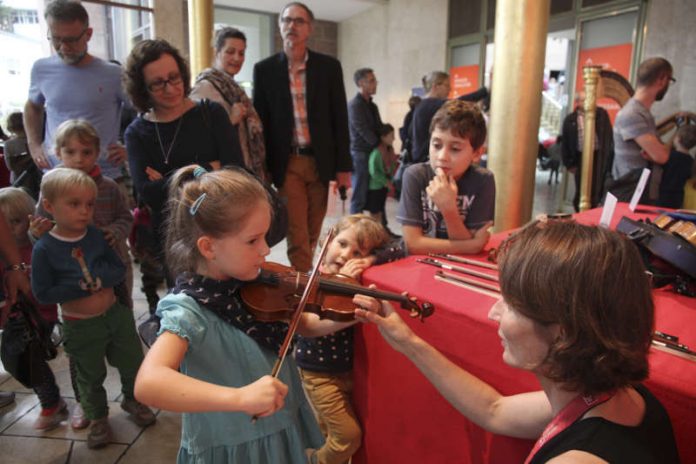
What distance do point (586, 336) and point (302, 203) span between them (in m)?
2.58

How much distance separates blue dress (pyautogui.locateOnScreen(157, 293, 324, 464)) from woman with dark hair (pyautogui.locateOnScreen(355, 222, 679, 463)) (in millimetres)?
629

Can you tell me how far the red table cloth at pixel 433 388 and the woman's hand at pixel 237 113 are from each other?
1550 millimetres

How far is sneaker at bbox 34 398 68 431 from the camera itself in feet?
7.09

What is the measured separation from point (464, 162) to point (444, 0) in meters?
7.95

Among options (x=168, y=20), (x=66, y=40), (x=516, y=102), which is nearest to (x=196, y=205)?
(x=66, y=40)

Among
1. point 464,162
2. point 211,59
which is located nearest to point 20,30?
point 211,59

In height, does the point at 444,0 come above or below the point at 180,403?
above

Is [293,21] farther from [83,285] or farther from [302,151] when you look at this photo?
[83,285]

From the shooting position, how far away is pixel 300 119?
3.06 metres

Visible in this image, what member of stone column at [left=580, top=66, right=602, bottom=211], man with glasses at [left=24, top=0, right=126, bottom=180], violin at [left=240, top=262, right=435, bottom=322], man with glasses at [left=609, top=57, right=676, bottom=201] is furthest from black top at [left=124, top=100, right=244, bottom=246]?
man with glasses at [left=609, top=57, right=676, bottom=201]

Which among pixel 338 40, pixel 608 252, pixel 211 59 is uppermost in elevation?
pixel 338 40

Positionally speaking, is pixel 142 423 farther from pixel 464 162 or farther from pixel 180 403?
pixel 464 162

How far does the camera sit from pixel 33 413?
228 centimetres

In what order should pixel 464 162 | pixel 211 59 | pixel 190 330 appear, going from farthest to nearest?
pixel 211 59
pixel 464 162
pixel 190 330
